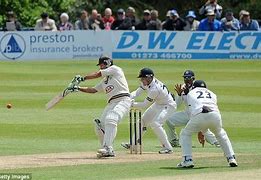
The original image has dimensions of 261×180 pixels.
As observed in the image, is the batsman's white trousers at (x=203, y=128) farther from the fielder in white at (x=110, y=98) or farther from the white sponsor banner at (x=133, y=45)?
the white sponsor banner at (x=133, y=45)

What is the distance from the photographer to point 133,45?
34.7 m

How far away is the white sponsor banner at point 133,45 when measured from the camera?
3391 cm

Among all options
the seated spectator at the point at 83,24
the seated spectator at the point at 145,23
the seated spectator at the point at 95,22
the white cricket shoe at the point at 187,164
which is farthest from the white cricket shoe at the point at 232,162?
the seated spectator at the point at 83,24

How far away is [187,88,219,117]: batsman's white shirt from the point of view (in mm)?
13672

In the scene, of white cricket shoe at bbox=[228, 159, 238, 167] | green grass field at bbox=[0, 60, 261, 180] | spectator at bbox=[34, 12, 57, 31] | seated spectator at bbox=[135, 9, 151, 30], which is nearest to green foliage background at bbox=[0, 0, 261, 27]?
spectator at bbox=[34, 12, 57, 31]

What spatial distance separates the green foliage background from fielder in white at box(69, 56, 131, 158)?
2428 centimetres

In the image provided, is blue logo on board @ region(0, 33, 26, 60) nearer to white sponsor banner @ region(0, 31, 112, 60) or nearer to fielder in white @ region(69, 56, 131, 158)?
white sponsor banner @ region(0, 31, 112, 60)

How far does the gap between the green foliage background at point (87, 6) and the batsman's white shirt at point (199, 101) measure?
2650cm

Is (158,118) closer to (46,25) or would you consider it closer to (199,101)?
(199,101)

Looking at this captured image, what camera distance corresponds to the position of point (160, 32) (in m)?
34.3

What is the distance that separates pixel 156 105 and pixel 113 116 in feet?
4.88

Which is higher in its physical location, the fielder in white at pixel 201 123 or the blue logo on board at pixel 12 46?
the blue logo on board at pixel 12 46

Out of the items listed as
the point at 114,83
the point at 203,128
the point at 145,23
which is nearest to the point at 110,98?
the point at 114,83

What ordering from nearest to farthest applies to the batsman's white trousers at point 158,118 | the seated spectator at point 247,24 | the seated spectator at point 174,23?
the batsman's white trousers at point 158,118, the seated spectator at point 247,24, the seated spectator at point 174,23
